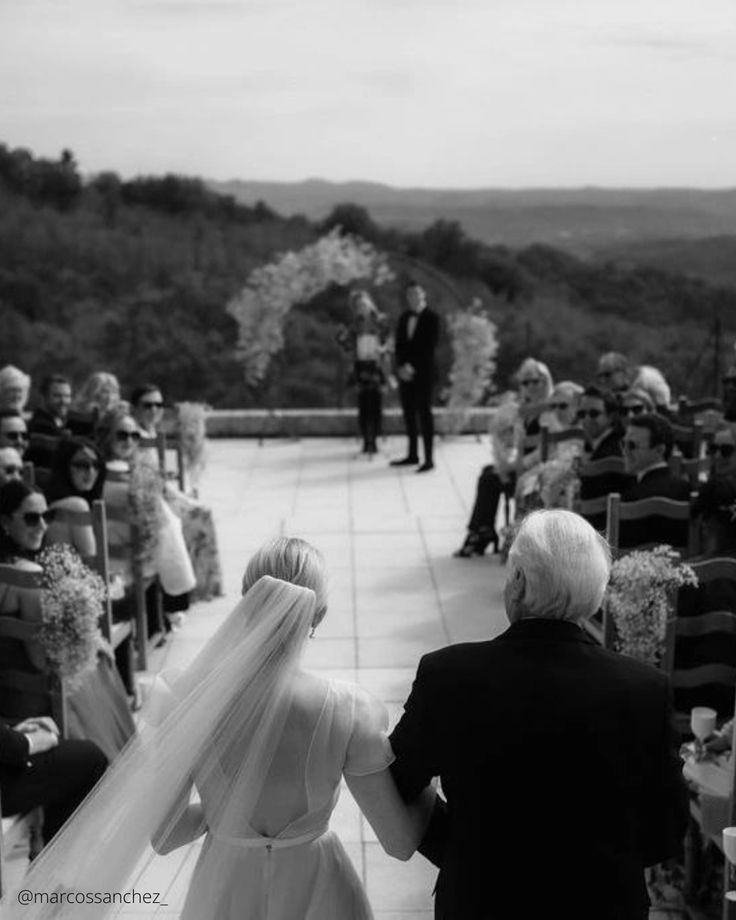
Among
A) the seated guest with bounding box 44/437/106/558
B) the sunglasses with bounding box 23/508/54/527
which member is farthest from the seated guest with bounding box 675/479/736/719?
the seated guest with bounding box 44/437/106/558

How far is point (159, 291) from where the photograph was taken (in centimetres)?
3150

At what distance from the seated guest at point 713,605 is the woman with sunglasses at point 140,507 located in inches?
111

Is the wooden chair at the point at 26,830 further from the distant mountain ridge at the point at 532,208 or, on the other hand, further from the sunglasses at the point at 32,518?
the distant mountain ridge at the point at 532,208

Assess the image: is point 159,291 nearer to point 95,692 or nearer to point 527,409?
point 527,409

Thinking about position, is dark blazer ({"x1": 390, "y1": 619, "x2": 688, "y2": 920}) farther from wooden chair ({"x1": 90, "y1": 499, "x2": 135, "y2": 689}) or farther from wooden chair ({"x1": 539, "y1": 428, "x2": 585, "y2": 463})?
wooden chair ({"x1": 539, "y1": 428, "x2": 585, "y2": 463})

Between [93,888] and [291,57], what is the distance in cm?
2091

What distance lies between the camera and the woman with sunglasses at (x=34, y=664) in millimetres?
4773

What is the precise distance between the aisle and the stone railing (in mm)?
285

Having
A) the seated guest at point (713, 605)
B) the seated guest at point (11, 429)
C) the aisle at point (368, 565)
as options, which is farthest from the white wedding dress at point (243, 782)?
the seated guest at point (11, 429)

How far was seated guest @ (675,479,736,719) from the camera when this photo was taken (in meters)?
4.60

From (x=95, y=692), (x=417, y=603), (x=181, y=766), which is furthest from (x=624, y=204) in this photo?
(x=181, y=766)

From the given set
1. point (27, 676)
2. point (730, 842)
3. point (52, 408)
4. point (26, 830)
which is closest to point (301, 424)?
point (52, 408)

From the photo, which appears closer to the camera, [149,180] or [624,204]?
[149,180]

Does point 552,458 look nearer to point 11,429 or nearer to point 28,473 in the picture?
point 28,473
